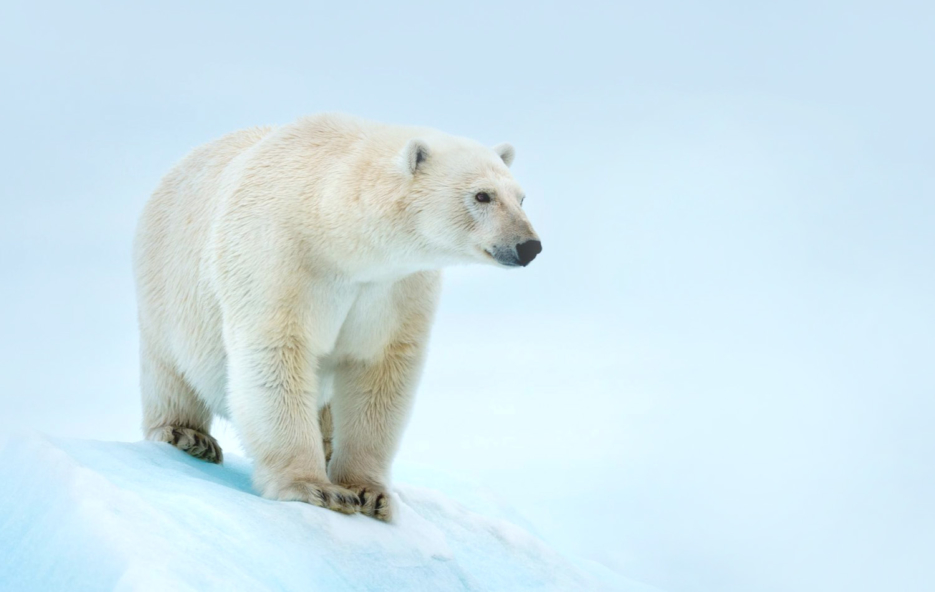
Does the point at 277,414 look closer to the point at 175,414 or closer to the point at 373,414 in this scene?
the point at 373,414

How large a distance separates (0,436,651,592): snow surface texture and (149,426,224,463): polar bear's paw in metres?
0.13

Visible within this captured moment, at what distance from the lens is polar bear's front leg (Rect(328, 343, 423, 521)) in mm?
6707

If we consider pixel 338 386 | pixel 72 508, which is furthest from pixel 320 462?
pixel 72 508

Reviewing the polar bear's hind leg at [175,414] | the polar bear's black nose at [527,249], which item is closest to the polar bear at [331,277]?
the polar bear's black nose at [527,249]

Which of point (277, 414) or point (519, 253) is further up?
point (519, 253)

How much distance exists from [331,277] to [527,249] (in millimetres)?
1249

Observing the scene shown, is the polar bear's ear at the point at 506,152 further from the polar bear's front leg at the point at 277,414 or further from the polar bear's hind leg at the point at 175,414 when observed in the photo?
the polar bear's hind leg at the point at 175,414

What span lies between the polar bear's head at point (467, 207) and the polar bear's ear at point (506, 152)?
459 millimetres

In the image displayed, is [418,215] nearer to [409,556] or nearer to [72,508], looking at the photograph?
→ [409,556]

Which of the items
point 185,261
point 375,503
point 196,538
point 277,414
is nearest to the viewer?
point 196,538

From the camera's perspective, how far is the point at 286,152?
22.1 ft

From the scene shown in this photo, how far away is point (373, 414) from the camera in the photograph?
6.76 m

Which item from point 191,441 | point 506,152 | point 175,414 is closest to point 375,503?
point 191,441

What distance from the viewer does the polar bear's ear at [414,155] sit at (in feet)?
19.9
